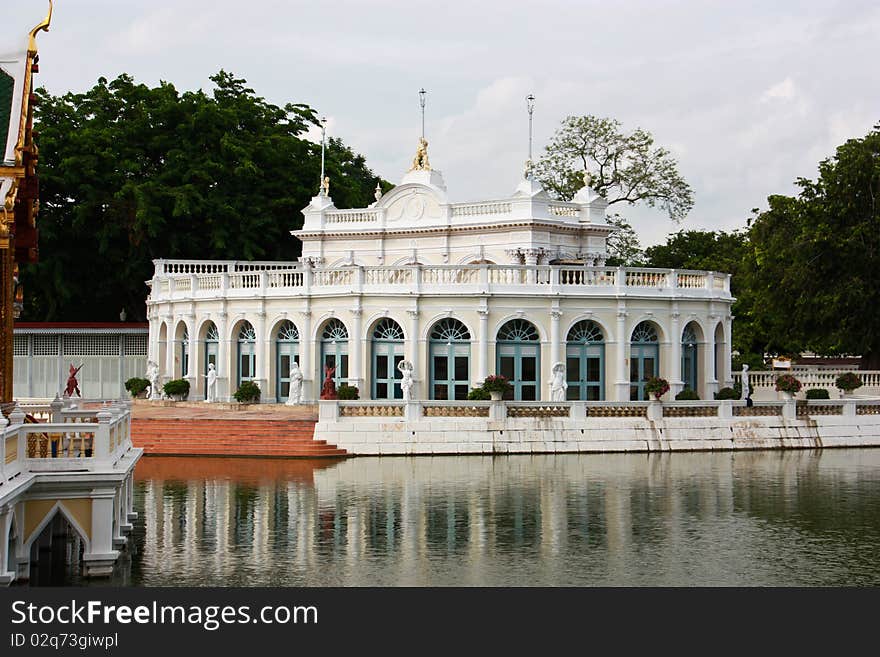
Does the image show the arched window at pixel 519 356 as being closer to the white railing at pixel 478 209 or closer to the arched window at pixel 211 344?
the white railing at pixel 478 209

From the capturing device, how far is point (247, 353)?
1853 inches

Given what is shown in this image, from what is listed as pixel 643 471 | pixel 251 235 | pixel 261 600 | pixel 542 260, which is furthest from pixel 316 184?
pixel 261 600

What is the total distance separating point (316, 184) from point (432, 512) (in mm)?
39252

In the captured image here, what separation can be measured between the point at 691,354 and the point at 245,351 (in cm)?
1545

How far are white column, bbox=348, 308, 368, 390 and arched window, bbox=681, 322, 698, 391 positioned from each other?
10.9 meters

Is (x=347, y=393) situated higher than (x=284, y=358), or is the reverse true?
(x=284, y=358)

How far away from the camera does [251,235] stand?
2391 inches

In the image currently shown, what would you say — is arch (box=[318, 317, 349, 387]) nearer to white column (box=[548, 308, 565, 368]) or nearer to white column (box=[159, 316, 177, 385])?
white column (box=[548, 308, 565, 368])

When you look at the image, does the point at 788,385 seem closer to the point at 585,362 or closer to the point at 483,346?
the point at 585,362

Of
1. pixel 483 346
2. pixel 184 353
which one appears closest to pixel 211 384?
pixel 184 353

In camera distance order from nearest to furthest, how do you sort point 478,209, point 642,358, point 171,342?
point 642,358 < point 171,342 < point 478,209

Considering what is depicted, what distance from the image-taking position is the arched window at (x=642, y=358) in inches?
1731

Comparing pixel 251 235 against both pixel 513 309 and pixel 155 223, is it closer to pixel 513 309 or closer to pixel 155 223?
pixel 155 223

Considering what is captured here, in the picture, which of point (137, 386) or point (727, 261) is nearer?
point (137, 386)
